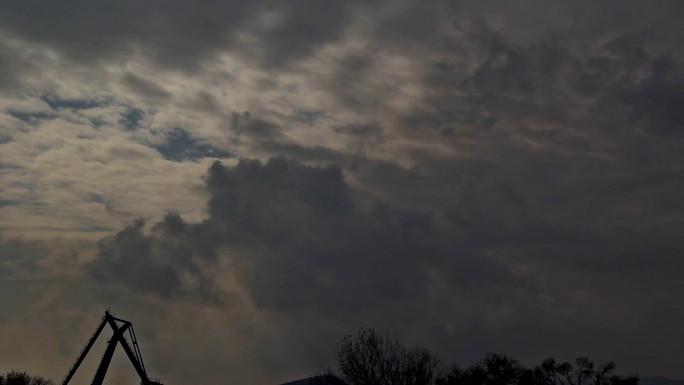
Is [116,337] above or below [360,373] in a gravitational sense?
above

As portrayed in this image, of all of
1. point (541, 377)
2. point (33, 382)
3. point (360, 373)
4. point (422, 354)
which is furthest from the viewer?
point (33, 382)

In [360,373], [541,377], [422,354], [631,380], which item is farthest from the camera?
[541,377]

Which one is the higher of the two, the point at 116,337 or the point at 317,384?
the point at 116,337

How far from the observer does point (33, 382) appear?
450ft

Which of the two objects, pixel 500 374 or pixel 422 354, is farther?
pixel 500 374

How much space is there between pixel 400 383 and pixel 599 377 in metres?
44.6

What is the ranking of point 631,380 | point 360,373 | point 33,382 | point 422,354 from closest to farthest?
point 360,373, point 422,354, point 631,380, point 33,382

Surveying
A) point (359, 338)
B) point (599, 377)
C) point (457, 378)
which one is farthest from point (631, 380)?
point (359, 338)

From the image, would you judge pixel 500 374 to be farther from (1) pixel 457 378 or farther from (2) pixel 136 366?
(2) pixel 136 366

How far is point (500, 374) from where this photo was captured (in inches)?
4887

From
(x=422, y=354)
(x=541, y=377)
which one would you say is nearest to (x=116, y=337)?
(x=422, y=354)

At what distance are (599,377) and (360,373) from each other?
162 feet

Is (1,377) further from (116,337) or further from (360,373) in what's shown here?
(360,373)

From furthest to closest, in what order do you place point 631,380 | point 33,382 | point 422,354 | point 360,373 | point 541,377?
point 33,382, point 541,377, point 631,380, point 422,354, point 360,373
